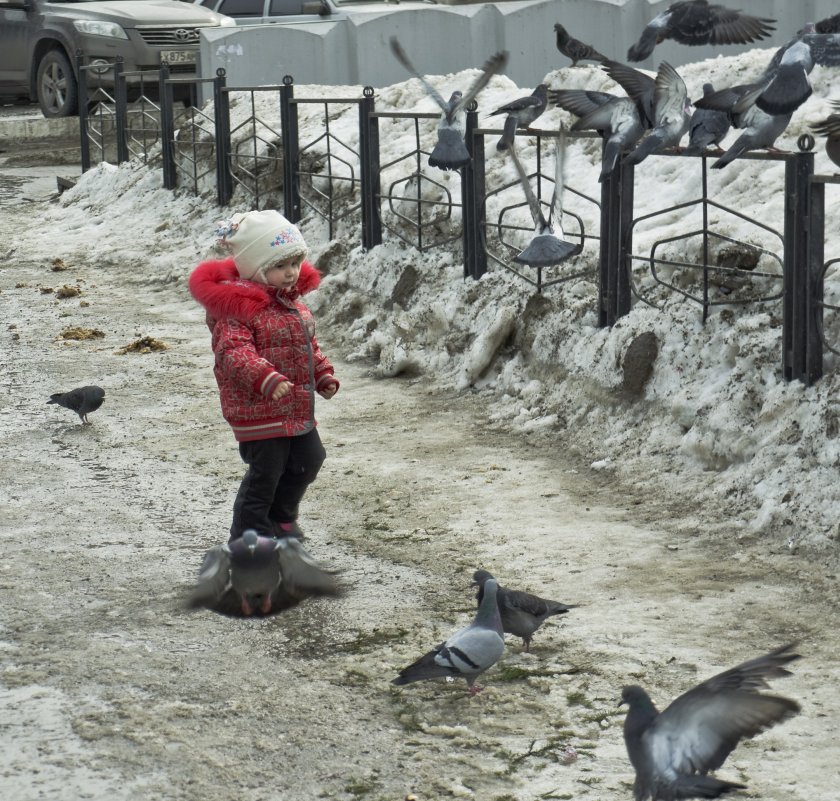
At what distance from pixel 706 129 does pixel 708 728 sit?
178 inches

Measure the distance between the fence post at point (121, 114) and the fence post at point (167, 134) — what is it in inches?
43.9

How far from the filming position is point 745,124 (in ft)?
21.9

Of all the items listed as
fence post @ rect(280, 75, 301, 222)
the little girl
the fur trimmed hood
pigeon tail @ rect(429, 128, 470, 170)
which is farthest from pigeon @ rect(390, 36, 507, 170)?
the fur trimmed hood

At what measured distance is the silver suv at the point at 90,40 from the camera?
16.9 m

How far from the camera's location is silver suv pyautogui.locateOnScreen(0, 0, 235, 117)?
16891 millimetres

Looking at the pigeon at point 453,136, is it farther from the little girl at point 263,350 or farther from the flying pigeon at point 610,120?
the little girl at point 263,350

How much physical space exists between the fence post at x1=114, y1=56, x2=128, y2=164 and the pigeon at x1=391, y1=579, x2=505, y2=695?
1292 centimetres

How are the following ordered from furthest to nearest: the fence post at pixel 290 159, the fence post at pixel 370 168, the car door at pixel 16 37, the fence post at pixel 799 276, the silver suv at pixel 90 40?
the car door at pixel 16 37 → the silver suv at pixel 90 40 → the fence post at pixel 290 159 → the fence post at pixel 370 168 → the fence post at pixel 799 276

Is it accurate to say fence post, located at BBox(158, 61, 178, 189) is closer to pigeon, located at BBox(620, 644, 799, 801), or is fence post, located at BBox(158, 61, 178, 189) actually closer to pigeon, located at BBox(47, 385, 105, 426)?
pigeon, located at BBox(47, 385, 105, 426)

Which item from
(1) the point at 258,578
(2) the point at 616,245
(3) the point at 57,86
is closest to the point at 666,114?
(2) the point at 616,245

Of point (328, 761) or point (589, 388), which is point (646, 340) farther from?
point (328, 761)

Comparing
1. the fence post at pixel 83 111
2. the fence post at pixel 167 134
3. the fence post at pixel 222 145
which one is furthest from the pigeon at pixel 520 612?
the fence post at pixel 83 111

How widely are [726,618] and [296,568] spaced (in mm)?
1441

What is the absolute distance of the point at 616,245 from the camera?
7254 mm
